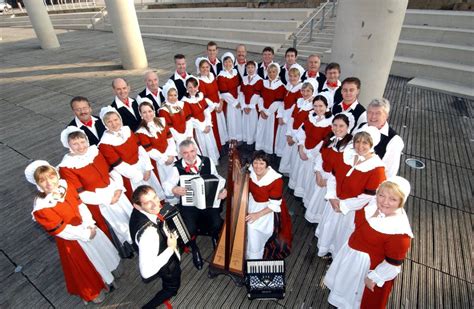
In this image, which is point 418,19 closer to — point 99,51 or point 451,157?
point 451,157

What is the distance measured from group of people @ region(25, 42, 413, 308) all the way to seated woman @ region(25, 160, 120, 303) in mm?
14

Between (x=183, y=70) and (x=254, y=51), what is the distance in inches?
378

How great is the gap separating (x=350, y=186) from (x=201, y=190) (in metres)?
2.21

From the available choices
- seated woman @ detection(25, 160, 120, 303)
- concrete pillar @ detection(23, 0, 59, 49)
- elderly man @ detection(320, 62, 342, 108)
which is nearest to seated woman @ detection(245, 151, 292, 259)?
seated woman @ detection(25, 160, 120, 303)

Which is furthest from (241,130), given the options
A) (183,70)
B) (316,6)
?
(316,6)

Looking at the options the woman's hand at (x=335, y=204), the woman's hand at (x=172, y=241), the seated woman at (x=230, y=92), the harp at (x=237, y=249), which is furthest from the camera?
the seated woman at (x=230, y=92)

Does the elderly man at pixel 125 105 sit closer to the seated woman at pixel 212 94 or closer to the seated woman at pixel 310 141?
the seated woman at pixel 212 94

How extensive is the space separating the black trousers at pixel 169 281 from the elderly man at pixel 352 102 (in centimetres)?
358

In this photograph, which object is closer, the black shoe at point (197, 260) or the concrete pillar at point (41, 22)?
the black shoe at point (197, 260)

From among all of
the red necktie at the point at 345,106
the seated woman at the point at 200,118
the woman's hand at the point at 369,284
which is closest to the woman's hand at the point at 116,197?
the seated woman at the point at 200,118

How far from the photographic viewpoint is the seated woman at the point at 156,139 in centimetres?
489

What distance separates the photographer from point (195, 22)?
19.1 metres

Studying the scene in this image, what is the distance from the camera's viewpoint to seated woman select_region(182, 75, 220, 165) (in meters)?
6.00

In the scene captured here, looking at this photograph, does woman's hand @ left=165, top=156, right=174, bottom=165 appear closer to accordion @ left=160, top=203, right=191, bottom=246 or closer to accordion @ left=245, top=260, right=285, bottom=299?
accordion @ left=160, top=203, right=191, bottom=246
